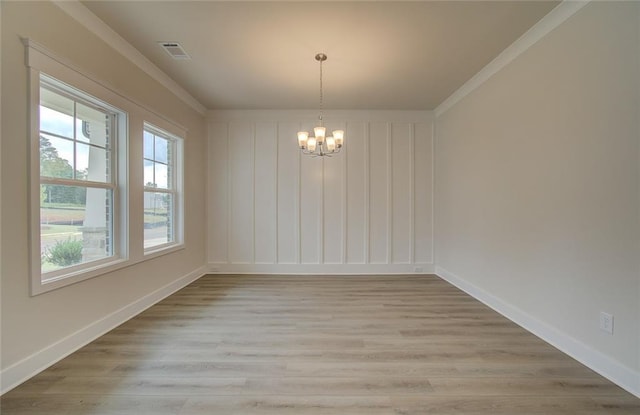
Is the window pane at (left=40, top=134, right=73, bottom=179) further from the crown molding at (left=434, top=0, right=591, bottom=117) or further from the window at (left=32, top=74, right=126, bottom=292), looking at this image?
the crown molding at (left=434, top=0, right=591, bottom=117)

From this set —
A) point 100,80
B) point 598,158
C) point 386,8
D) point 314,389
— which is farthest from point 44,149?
point 598,158

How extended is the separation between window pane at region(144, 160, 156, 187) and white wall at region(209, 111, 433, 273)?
1.31m

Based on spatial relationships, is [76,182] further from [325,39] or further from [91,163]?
[325,39]

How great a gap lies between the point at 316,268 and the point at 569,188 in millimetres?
3476

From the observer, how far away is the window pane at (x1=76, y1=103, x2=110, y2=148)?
7.65 feet

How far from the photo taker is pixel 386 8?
2.16 metres

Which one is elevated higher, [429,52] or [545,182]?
[429,52]

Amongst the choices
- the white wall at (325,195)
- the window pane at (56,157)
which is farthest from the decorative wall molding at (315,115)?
the window pane at (56,157)

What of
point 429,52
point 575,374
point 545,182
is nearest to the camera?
point 575,374

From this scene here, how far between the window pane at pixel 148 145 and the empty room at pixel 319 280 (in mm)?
47

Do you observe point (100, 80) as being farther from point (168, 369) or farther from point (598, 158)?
point (598, 158)

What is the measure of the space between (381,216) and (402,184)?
0.67 meters

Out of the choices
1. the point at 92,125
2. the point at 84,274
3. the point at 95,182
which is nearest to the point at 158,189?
the point at 95,182

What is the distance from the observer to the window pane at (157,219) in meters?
3.24
